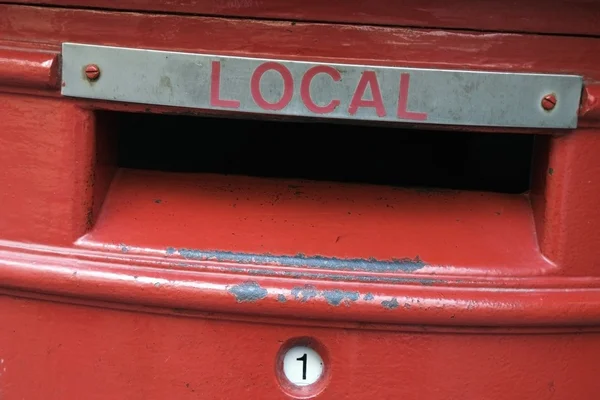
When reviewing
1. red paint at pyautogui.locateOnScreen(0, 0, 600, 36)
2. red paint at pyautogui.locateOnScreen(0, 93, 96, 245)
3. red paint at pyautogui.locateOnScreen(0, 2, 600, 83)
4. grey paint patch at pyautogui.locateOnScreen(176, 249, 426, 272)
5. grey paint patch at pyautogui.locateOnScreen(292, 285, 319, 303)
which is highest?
red paint at pyautogui.locateOnScreen(0, 0, 600, 36)

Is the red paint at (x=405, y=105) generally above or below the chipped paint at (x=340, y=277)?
above

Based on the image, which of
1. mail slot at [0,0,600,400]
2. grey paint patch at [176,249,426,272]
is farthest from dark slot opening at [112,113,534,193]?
grey paint patch at [176,249,426,272]

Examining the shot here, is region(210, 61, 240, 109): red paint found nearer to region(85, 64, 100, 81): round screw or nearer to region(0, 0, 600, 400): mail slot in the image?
region(0, 0, 600, 400): mail slot

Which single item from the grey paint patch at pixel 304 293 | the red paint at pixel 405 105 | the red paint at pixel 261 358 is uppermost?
the red paint at pixel 405 105

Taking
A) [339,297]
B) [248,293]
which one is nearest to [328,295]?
[339,297]

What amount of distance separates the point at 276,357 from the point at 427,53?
63 cm

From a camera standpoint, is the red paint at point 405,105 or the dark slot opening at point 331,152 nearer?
the red paint at point 405,105

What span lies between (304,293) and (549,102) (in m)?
0.56

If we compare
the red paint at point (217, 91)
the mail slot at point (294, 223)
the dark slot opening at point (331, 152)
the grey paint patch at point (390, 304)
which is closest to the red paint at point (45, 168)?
the mail slot at point (294, 223)

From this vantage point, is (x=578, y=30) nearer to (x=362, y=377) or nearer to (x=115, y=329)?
(x=362, y=377)

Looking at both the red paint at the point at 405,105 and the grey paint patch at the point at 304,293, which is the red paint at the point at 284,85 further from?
the grey paint patch at the point at 304,293

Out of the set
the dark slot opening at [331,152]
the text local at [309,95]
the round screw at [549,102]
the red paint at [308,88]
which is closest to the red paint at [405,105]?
the text local at [309,95]

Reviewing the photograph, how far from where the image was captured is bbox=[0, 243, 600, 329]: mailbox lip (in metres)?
1.21

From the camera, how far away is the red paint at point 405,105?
3.76ft
